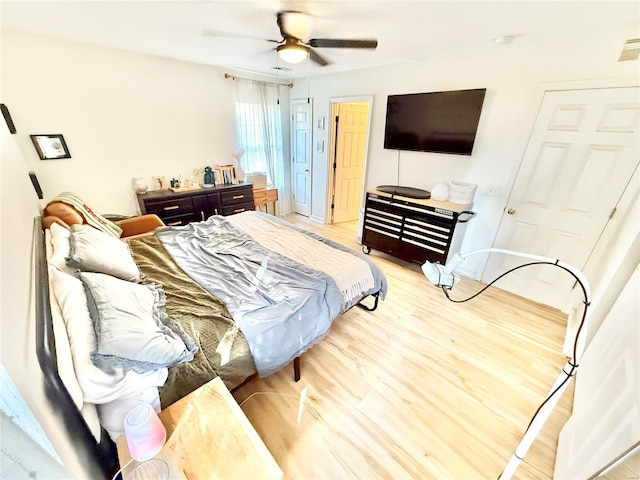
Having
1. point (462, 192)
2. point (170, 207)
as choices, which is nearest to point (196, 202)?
point (170, 207)

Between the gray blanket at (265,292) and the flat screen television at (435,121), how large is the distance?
1.85 m

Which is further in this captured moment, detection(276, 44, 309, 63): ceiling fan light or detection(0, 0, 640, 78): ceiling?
detection(276, 44, 309, 63): ceiling fan light

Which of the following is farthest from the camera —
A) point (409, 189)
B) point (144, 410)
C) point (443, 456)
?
point (409, 189)

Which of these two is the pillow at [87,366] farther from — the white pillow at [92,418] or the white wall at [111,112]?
the white wall at [111,112]

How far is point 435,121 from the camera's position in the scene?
9.39ft

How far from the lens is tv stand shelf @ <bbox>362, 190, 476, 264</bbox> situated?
8.94 ft

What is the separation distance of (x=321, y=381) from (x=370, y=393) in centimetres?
33

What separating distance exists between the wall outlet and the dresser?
3141mm

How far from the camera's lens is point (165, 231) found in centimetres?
248

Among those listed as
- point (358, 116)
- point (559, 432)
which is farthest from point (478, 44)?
point (559, 432)

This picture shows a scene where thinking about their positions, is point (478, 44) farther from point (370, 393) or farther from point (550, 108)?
point (370, 393)

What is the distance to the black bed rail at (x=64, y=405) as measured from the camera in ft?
2.40

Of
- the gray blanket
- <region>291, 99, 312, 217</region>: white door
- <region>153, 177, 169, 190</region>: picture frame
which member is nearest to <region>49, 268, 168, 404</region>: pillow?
the gray blanket

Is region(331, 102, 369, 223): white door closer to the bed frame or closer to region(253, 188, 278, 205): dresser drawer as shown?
region(253, 188, 278, 205): dresser drawer
